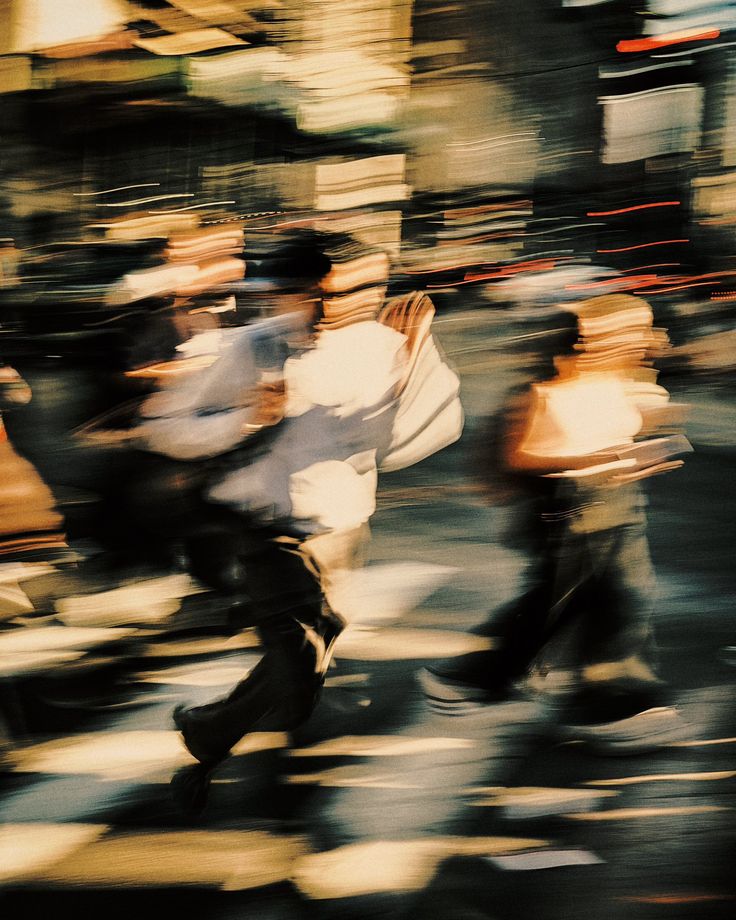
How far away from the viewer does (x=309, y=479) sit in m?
1.46

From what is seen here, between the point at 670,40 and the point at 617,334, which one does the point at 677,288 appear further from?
the point at 670,40

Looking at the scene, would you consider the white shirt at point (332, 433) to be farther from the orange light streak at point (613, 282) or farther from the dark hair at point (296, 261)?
the orange light streak at point (613, 282)

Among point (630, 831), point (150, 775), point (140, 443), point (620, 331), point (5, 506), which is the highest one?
point (620, 331)

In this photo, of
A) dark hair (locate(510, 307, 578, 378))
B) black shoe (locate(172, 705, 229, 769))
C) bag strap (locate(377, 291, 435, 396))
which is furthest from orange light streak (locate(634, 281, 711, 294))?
black shoe (locate(172, 705, 229, 769))

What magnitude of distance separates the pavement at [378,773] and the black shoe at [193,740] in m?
0.02

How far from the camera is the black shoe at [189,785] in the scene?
1.48m

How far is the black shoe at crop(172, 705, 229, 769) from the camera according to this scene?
148 cm

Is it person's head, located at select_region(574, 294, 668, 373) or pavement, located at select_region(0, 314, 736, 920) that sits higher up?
person's head, located at select_region(574, 294, 668, 373)

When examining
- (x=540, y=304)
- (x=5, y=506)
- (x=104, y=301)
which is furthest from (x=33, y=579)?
(x=540, y=304)

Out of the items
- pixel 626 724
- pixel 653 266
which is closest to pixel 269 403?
pixel 653 266

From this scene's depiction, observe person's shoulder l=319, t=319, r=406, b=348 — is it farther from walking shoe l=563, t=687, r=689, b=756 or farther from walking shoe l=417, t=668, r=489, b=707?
walking shoe l=563, t=687, r=689, b=756

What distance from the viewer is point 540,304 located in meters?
1.42

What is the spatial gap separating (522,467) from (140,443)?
2.30 ft

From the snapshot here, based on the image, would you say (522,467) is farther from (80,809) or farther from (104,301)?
(80,809)
